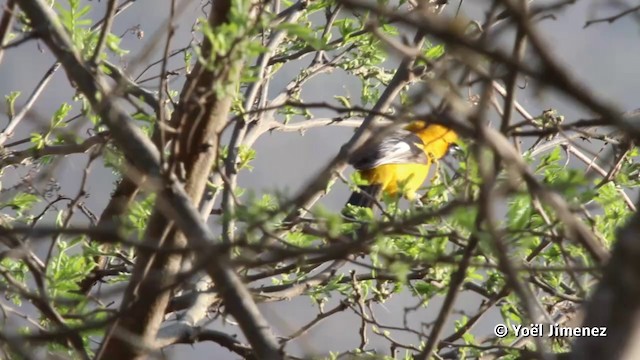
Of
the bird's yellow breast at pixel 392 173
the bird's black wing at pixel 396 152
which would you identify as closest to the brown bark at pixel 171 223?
the bird's yellow breast at pixel 392 173

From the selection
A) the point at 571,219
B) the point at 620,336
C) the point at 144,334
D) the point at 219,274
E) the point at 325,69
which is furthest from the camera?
the point at 325,69

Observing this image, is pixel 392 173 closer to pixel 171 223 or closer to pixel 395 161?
pixel 395 161

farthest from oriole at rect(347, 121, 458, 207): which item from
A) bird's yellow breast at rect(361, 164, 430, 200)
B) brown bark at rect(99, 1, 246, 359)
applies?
brown bark at rect(99, 1, 246, 359)

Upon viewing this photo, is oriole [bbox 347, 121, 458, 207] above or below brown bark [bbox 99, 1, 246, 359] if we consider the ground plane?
above

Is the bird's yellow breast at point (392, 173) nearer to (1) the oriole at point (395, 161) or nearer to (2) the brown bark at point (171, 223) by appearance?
(1) the oriole at point (395, 161)

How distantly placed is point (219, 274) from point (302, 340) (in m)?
0.38

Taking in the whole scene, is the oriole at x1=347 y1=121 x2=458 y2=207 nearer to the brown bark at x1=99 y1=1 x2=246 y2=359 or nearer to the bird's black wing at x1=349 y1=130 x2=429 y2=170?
the bird's black wing at x1=349 y1=130 x2=429 y2=170

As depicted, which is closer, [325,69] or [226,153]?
[226,153]

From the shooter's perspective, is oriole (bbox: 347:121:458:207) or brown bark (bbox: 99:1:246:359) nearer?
brown bark (bbox: 99:1:246:359)

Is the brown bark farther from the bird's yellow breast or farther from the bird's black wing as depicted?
the bird's black wing

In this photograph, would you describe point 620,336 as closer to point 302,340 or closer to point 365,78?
point 302,340

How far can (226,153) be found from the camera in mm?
2844

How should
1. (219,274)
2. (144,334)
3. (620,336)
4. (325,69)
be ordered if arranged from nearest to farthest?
(620,336) → (219,274) → (144,334) → (325,69)

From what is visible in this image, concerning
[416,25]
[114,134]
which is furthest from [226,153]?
[416,25]
